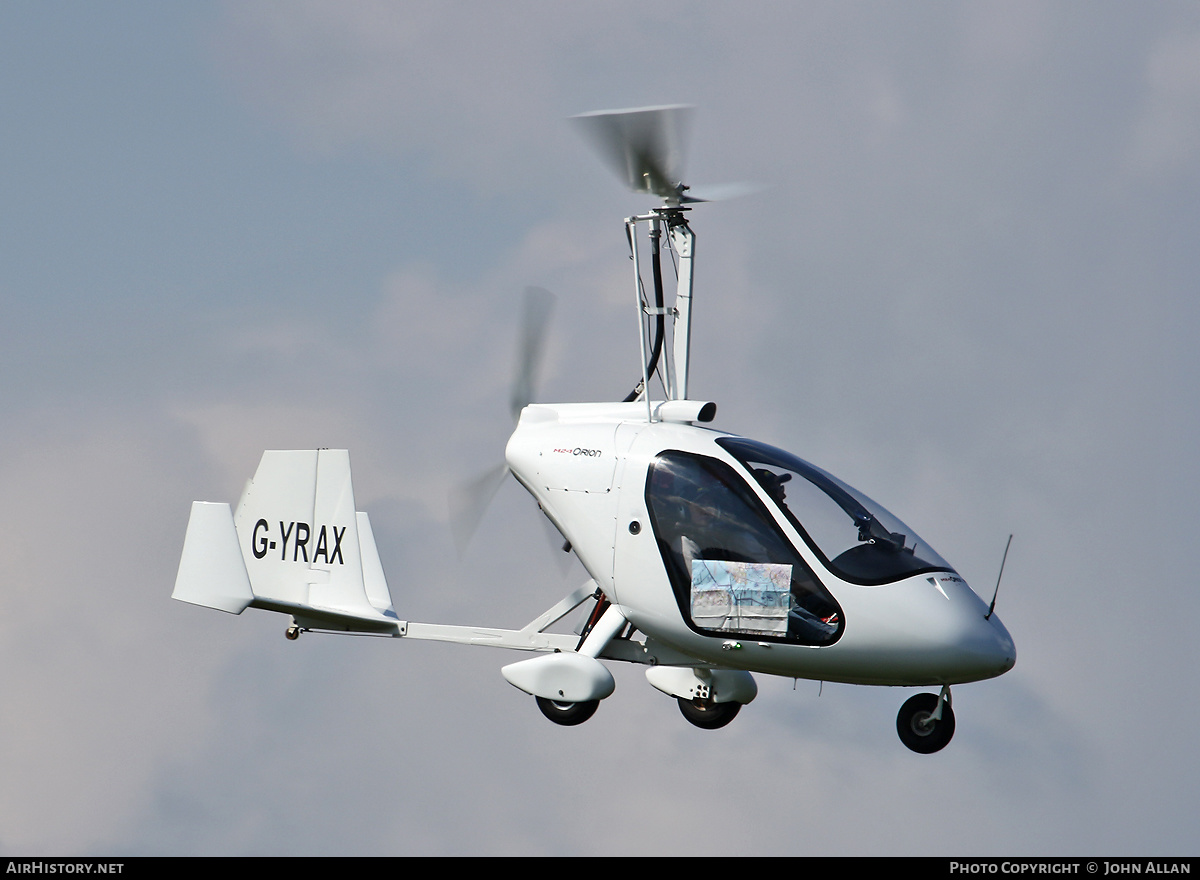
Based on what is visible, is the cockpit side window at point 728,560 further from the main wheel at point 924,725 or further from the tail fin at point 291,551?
the tail fin at point 291,551

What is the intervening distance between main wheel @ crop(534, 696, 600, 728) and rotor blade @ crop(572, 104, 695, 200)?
4.62 m

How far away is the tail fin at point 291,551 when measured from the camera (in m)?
13.2

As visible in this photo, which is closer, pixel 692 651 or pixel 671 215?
pixel 692 651

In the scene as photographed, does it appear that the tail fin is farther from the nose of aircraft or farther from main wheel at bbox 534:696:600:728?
the nose of aircraft

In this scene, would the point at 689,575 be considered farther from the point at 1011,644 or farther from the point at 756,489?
the point at 1011,644

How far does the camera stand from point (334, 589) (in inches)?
532

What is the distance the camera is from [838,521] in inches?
451

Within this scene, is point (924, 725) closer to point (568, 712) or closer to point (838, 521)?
point (838, 521)

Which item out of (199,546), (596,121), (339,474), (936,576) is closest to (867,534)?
(936,576)

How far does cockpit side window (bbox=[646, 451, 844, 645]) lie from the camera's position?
11.2 meters

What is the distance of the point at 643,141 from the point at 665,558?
348 cm

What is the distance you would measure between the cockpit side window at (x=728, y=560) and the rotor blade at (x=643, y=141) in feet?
7.95

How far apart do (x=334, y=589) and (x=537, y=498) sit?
2.32m

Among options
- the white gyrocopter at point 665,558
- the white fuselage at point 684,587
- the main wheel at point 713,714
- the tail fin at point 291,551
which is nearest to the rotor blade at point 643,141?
the white gyrocopter at point 665,558
